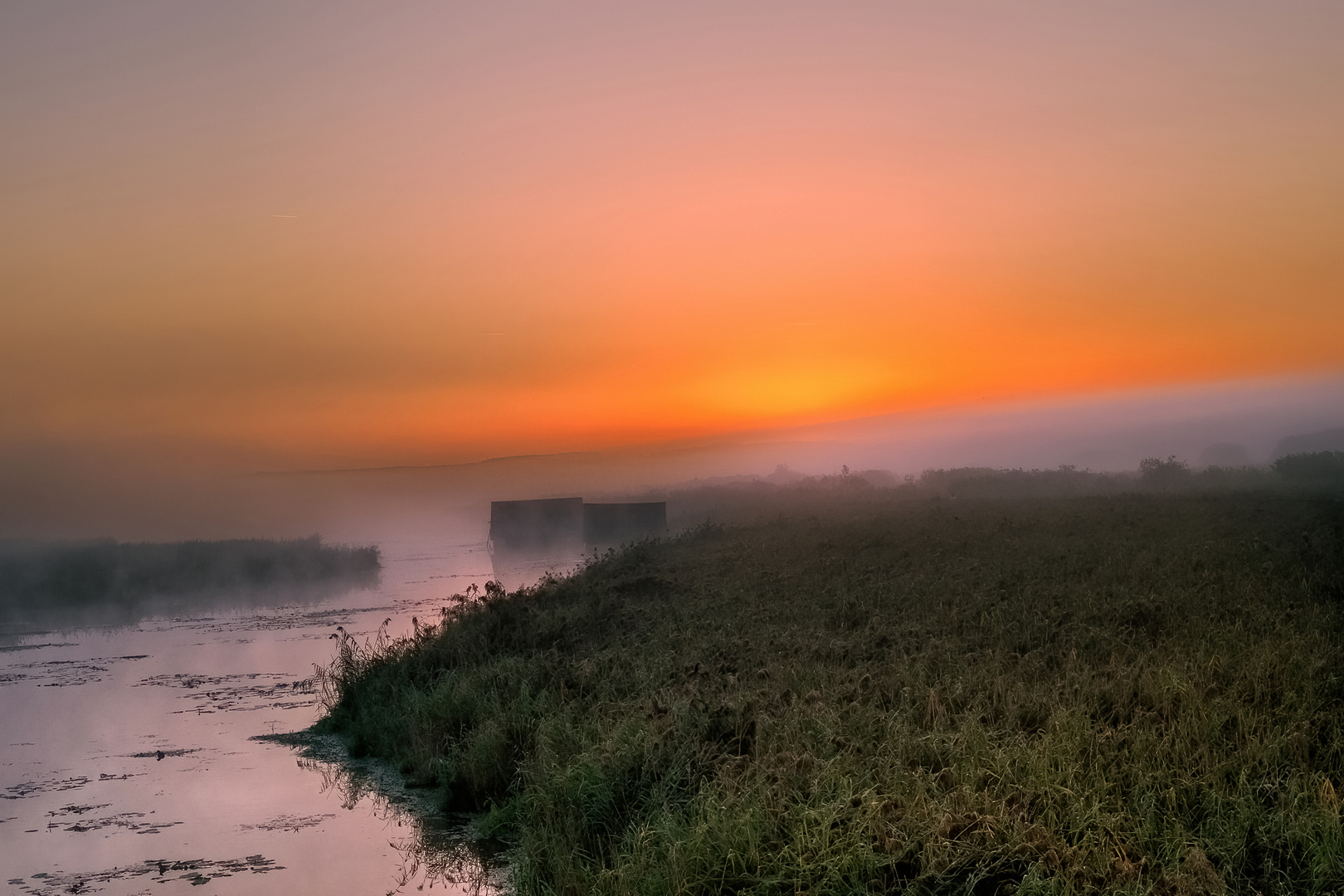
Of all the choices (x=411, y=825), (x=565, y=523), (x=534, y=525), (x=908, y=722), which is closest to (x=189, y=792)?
(x=411, y=825)

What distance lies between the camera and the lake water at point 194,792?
10.4 m

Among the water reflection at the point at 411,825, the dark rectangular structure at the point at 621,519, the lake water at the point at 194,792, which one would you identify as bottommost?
the water reflection at the point at 411,825

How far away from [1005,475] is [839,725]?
62838mm

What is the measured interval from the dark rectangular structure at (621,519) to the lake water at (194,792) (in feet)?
135

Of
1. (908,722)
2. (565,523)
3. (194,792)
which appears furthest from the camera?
(565,523)

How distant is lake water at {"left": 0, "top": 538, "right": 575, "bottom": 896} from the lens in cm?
1041

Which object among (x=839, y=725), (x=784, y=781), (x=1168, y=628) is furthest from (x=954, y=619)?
(x=784, y=781)

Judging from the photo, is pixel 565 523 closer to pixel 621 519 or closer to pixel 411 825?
pixel 621 519

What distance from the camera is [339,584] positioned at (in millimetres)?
48281

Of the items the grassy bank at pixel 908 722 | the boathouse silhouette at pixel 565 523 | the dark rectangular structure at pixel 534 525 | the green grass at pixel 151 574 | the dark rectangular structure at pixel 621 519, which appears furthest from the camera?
the dark rectangular structure at pixel 534 525

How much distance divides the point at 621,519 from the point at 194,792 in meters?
54.3

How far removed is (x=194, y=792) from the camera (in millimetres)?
13344

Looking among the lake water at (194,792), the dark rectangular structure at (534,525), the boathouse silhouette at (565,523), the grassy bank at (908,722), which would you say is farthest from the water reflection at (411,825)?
the dark rectangular structure at (534,525)

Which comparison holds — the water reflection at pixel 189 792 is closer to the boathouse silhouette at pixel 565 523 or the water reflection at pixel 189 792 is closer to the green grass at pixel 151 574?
the green grass at pixel 151 574
